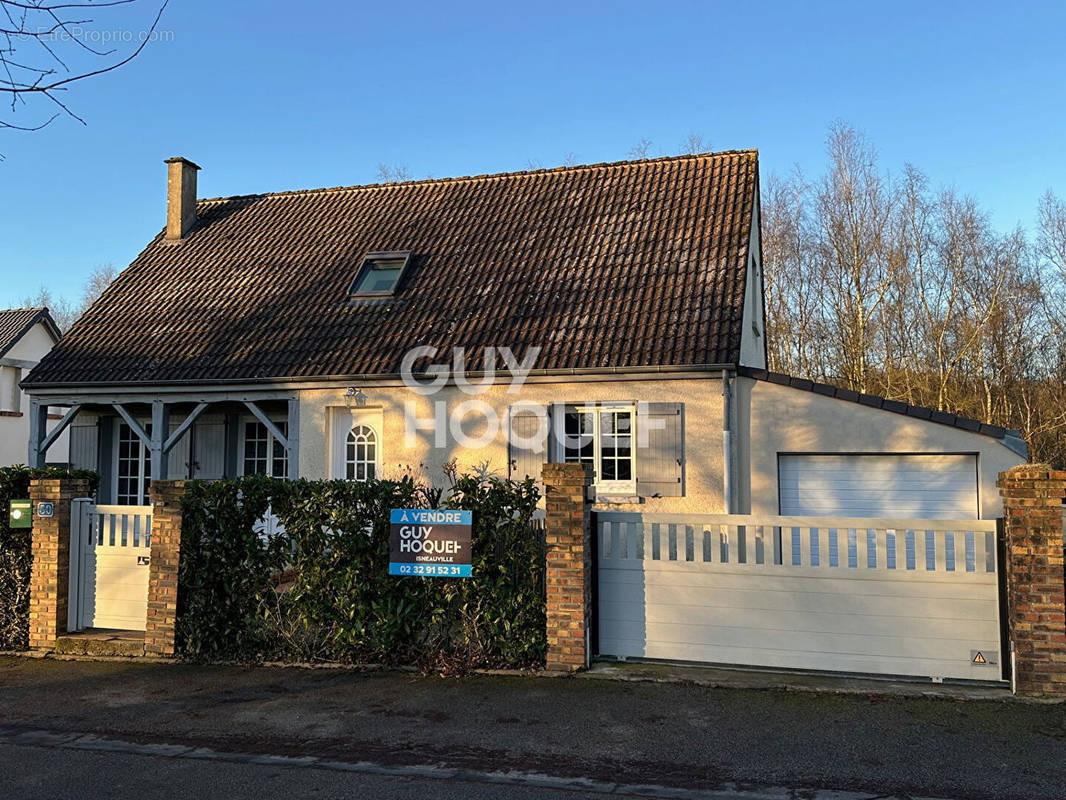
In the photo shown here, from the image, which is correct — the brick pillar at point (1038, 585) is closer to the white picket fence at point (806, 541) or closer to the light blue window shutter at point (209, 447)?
the white picket fence at point (806, 541)

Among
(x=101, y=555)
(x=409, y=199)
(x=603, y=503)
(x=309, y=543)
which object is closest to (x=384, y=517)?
(x=309, y=543)

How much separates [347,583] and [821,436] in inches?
258

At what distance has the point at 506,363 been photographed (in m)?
11.8

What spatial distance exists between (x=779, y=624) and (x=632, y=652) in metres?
1.26

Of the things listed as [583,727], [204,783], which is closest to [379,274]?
[583,727]

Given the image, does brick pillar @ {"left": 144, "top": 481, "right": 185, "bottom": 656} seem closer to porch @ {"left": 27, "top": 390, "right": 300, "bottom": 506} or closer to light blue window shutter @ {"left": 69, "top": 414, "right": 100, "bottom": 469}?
porch @ {"left": 27, "top": 390, "right": 300, "bottom": 506}

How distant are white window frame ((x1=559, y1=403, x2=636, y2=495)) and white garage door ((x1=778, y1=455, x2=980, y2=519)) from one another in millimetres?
1952

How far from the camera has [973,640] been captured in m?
6.49

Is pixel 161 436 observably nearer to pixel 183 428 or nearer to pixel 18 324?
pixel 183 428

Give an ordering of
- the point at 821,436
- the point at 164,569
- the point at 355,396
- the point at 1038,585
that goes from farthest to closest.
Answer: the point at 355,396, the point at 821,436, the point at 164,569, the point at 1038,585

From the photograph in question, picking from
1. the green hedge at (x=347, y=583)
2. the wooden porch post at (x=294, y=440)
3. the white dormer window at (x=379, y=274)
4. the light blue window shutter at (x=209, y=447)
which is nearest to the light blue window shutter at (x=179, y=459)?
the light blue window shutter at (x=209, y=447)

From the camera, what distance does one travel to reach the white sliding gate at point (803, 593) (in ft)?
21.5

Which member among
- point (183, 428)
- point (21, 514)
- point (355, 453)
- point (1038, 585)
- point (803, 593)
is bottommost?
point (803, 593)

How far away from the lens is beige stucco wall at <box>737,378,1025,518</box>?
10391mm
